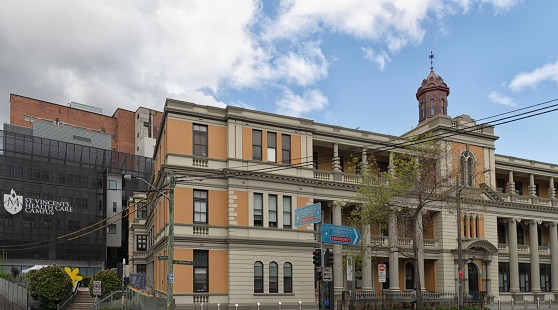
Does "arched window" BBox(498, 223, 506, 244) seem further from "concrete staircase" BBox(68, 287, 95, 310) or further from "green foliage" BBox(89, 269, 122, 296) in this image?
"concrete staircase" BBox(68, 287, 95, 310)

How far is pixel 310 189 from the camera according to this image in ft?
141

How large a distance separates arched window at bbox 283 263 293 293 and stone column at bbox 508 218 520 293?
24.2m

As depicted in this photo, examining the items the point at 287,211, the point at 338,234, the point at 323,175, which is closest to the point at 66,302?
the point at 287,211

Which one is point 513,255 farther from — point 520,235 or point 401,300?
point 401,300

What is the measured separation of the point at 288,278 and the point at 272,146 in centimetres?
965

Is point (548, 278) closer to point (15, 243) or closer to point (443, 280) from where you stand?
point (443, 280)

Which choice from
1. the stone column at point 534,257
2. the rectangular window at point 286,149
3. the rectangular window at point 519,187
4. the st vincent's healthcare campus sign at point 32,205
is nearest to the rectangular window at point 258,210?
the rectangular window at point 286,149

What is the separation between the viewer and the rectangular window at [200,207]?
129 feet

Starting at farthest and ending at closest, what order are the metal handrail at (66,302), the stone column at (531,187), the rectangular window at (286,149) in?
the stone column at (531,187), the rectangular window at (286,149), the metal handrail at (66,302)

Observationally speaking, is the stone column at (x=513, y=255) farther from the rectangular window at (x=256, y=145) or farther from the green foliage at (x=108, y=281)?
the green foliage at (x=108, y=281)

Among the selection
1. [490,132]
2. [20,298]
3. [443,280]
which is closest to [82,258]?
[20,298]

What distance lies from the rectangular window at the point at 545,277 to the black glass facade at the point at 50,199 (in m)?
51.0

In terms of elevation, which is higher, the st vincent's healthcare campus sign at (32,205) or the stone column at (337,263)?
the st vincent's healthcare campus sign at (32,205)

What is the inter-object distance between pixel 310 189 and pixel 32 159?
47.6 meters
